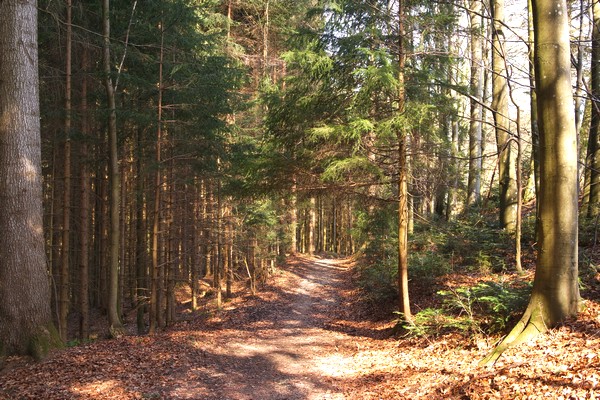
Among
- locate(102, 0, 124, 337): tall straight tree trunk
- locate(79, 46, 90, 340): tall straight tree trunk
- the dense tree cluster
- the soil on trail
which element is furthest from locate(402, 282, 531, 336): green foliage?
locate(79, 46, 90, 340): tall straight tree trunk

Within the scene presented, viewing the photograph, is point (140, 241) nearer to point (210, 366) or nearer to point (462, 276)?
point (210, 366)

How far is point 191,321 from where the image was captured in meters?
15.2

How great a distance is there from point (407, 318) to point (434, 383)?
336 centimetres

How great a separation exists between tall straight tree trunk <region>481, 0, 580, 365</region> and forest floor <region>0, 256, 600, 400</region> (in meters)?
0.30

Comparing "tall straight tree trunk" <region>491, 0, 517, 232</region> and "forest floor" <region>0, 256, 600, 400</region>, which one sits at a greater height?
"tall straight tree trunk" <region>491, 0, 517, 232</region>

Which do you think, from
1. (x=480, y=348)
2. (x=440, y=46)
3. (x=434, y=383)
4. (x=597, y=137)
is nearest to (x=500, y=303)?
(x=480, y=348)

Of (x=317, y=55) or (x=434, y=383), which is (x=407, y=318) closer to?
(x=434, y=383)

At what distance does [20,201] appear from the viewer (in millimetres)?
7082

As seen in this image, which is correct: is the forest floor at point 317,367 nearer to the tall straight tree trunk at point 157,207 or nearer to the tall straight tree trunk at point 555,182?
the tall straight tree trunk at point 555,182

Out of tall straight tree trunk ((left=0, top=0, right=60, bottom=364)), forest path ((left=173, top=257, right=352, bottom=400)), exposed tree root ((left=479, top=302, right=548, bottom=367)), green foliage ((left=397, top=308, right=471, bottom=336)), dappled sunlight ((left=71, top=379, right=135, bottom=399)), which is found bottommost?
forest path ((left=173, top=257, right=352, bottom=400))

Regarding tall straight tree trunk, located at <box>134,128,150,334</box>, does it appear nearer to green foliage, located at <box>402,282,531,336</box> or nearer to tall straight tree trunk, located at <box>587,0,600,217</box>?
green foliage, located at <box>402,282,531,336</box>

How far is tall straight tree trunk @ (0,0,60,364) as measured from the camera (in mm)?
6926

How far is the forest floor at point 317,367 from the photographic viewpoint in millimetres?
4761

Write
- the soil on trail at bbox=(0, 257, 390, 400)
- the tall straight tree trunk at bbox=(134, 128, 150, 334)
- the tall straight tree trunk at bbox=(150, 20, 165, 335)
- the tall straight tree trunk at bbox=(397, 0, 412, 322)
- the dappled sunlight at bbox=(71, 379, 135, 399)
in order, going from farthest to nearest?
the tall straight tree trunk at bbox=(134, 128, 150, 334)
the tall straight tree trunk at bbox=(150, 20, 165, 335)
the tall straight tree trunk at bbox=(397, 0, 412, 322)
the soil on trail at bbox=(0, 257, 390, 400)
the dappled sunlight at bbox=(71, 379, 135, 399)
